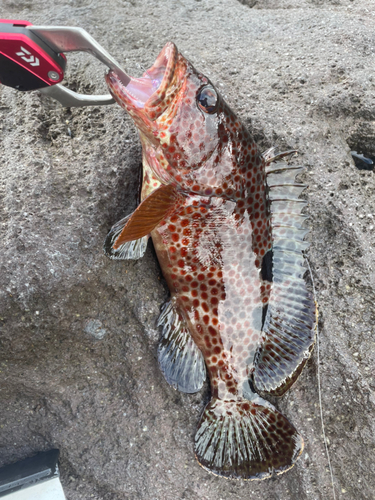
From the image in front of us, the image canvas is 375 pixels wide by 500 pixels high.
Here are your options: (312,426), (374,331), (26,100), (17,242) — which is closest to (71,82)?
(26,100)

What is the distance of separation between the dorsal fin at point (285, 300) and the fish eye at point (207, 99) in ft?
1.90

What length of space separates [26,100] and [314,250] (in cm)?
231

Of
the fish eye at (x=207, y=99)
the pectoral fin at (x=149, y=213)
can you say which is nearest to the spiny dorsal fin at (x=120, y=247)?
the pectoral fin at (x=149, y=213)

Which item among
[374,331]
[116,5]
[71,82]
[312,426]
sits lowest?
[312,426]

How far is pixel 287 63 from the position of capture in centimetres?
292

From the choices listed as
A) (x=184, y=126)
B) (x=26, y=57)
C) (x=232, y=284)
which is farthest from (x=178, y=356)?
(x=26, y=57)

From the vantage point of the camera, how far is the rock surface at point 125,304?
7.16ft

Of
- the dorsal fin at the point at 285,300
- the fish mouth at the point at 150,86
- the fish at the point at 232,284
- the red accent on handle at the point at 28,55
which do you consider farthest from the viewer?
the dorsal fin at the point at 285,300

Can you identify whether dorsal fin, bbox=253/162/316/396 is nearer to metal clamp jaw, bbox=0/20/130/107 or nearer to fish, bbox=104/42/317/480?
fish, bbox=104/42/317/480

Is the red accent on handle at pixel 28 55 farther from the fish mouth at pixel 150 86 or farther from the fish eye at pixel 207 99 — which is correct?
the fish eye at pixel 207 99

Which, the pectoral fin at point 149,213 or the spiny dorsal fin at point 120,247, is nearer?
the pectoral fin at point 149,213

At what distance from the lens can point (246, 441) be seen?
2252 millimetres

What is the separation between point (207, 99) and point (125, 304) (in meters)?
1.38

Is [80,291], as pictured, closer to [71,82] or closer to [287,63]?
[71,82]
